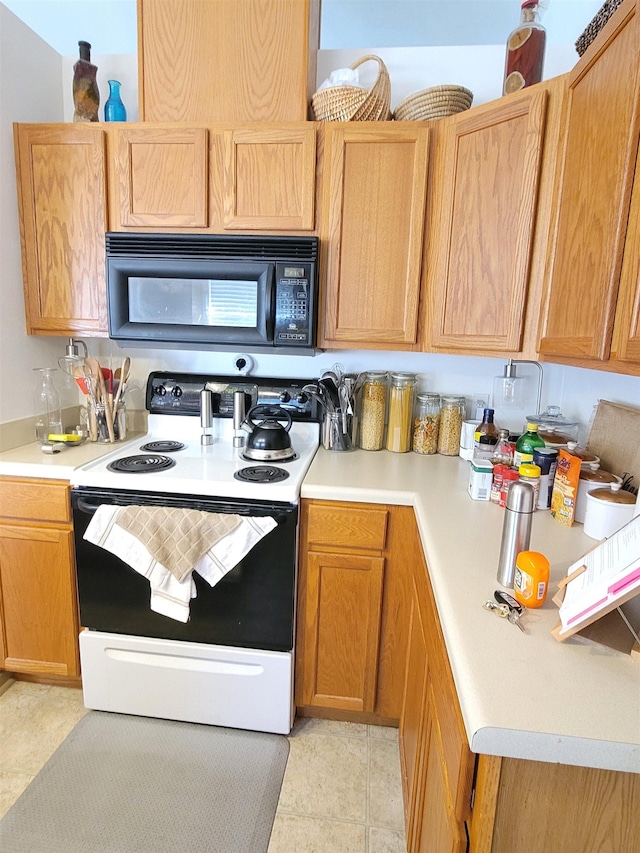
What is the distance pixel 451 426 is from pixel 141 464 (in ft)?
4.04

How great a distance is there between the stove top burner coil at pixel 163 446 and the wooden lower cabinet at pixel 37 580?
0.35m

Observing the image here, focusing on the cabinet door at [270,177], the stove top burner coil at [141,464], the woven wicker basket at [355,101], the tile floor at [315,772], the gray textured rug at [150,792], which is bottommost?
the tile floor at [315,772]

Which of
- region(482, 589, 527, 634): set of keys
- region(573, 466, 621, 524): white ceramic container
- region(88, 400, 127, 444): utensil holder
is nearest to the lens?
region(482, 589, 527, 634): set of keys

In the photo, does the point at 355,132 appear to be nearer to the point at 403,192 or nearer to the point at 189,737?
the point at 403,192

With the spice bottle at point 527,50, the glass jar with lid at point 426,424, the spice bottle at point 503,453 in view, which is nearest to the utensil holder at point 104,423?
the glass jar with lid at point 426,424

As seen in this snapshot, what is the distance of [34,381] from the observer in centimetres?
202

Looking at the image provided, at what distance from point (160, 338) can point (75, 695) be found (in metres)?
1.44

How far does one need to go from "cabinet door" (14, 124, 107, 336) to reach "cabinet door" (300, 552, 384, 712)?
130cm

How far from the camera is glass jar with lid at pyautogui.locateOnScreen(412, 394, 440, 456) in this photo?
1.99 meters

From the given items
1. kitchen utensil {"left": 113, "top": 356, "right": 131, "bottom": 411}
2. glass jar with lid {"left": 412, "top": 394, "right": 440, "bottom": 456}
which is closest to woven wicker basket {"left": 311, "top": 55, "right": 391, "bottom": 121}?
glass jar with lid {"left": 412, "top": 394, "right": 440, "bottom": 456}

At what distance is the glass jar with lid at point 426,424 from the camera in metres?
1.99

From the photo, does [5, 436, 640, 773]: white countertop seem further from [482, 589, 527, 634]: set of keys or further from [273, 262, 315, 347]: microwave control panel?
[273, 262, 315, 347]: microwave control panel

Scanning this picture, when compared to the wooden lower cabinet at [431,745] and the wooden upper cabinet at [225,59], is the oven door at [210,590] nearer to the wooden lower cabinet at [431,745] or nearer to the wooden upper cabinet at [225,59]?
the wooden lower cabinet at [431,745]

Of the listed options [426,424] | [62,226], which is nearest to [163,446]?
[62,226]
